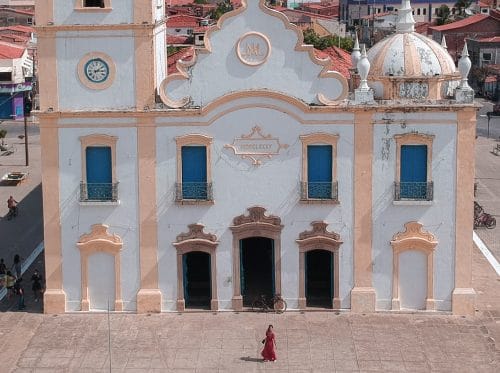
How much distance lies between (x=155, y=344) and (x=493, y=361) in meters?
9.63

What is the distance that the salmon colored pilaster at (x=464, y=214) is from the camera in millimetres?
29438

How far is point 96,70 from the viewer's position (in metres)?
29.8

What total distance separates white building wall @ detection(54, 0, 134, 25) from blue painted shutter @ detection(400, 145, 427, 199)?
9385 mm

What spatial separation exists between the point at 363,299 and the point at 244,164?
5.67 metres

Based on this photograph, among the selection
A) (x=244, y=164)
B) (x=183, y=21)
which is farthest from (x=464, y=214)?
(x=183, y=21)

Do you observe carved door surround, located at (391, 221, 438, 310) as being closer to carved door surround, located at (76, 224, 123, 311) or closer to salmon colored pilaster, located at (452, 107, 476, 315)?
salmon colored pilaster, located at (452, 107, 476, 315)

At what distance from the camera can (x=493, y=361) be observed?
2688cm

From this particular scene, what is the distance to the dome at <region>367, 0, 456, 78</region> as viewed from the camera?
97.3ft

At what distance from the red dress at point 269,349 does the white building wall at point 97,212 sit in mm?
5697

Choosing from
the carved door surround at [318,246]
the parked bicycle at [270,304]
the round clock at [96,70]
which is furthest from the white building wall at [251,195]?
the round clock at [96,70]

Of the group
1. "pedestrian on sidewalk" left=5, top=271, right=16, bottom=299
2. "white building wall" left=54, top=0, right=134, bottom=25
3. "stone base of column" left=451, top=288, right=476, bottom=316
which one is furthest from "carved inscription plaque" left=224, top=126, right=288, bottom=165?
"pedestrian on sidewalk" left=5, top=271, right=16, bottom=299

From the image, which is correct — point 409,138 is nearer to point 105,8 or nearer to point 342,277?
point 342,277

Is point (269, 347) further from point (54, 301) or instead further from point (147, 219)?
point (54, 301)

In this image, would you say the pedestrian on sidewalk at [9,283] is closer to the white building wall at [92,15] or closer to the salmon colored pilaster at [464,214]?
Result: the white building wall at [92,15]
